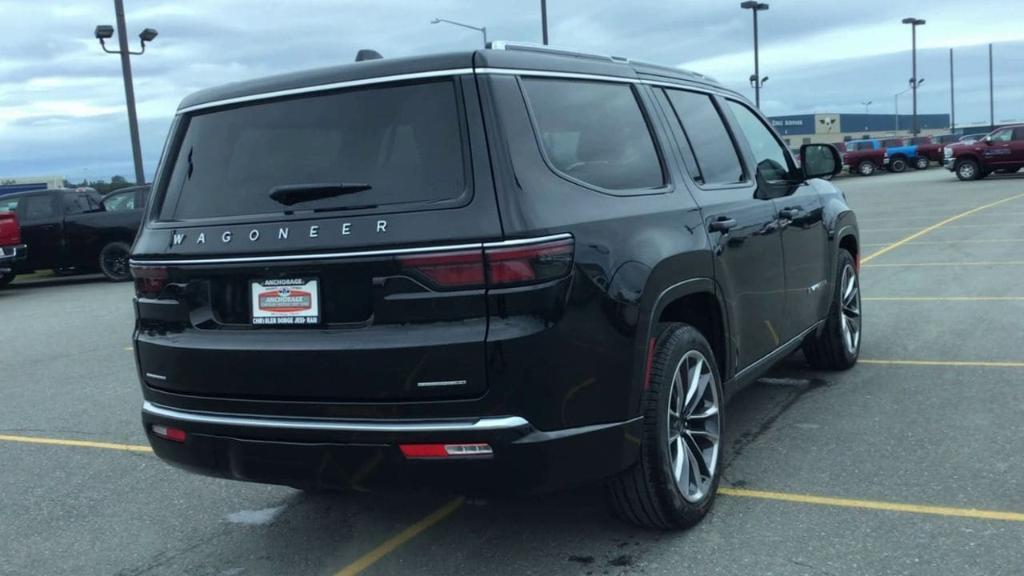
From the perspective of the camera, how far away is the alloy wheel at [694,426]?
383cm

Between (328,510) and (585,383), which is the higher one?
(585,383)

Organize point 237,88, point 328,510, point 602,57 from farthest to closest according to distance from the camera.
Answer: point 328,510 < point 602,57 < point 237,88

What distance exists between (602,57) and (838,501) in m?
2.14

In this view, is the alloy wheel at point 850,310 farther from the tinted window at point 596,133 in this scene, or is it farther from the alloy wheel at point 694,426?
the tinted window at point 596,133

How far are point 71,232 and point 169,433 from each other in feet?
49.5

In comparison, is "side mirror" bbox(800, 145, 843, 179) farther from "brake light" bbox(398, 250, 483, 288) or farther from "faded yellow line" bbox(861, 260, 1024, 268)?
"faded yellow line" bbox(861, 260, 1024, 268)

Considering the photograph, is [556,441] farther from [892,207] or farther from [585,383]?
[892,207]

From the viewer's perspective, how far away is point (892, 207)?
23.2 m

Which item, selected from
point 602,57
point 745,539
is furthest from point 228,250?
point 745,539

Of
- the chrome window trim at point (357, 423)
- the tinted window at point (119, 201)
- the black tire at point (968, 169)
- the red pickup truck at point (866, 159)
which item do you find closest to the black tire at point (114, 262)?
the tinted window at point (119, 201)

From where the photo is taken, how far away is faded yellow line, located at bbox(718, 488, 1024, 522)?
3.88m

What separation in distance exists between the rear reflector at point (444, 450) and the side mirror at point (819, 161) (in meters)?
3.29

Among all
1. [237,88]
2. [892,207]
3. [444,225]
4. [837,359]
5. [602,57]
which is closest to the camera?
[444,225]

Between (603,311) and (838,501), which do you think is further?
(838,501)
